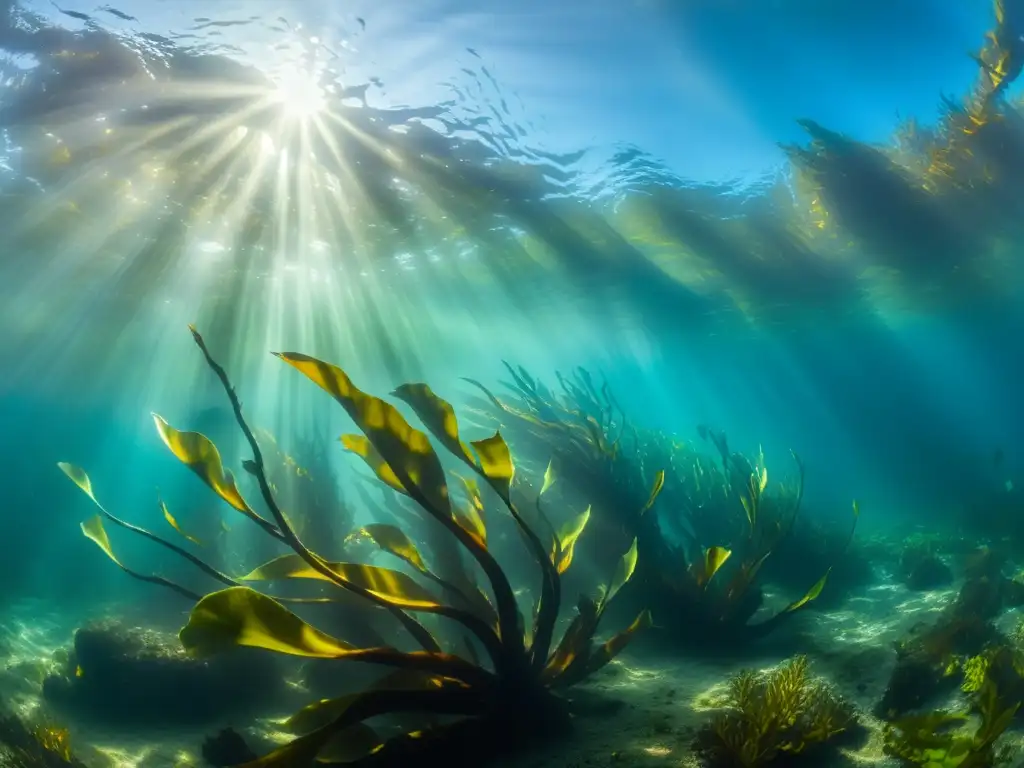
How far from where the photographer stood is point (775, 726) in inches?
124

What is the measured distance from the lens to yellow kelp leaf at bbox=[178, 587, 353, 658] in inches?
93.2

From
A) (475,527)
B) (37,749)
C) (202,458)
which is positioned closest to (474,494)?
(475,527)

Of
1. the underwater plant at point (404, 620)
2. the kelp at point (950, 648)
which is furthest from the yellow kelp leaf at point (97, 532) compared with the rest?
the kelp at point (950, 648)

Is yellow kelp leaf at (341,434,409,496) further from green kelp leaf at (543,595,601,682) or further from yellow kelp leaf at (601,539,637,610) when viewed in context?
yellow kelp leaf at (601,539,637,610)

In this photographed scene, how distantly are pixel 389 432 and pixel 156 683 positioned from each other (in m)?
5.57

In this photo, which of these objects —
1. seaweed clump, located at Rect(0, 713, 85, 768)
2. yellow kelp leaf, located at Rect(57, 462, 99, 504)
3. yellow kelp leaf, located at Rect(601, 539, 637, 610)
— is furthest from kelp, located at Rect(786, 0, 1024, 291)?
seaweed clump, located at Rect(0, 713, 85, 768)

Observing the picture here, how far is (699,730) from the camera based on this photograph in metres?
3.46

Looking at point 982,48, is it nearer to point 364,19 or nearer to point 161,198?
point 364,19

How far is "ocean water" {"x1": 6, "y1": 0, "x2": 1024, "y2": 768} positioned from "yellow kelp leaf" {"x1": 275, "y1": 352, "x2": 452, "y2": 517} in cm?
2

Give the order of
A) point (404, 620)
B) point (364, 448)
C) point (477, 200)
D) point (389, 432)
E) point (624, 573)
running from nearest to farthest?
point (389, 432), point (404, 620), point (364, 448), point (624, 573), point (477, 200)

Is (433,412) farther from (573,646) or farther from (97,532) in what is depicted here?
(97,532)

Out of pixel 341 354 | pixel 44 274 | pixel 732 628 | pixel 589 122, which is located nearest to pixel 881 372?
pixel 341 354

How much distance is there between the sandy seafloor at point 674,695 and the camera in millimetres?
3215

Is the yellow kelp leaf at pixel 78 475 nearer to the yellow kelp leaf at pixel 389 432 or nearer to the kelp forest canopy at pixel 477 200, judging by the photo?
the yellow kelp leaf at pixel 389 432
